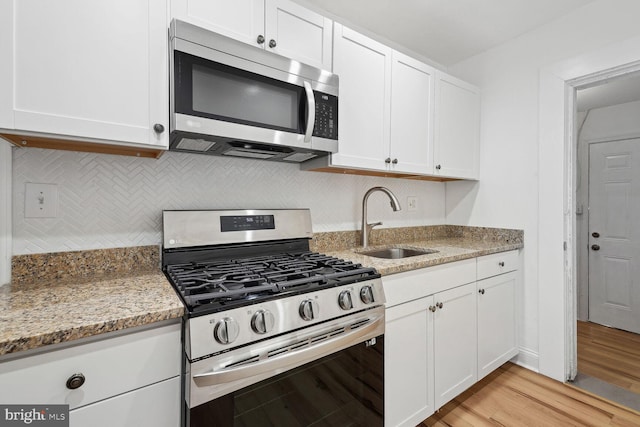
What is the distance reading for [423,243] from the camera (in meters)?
2.30

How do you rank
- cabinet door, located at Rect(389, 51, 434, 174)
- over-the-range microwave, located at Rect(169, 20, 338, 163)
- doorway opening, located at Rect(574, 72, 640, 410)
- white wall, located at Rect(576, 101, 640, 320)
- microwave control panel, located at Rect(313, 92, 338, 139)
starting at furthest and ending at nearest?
white wall, located at Rect(576, 101, 640, 320) < doorway opening, located at Rect(574, 72, 640, 410) < cabinet door, located at Rect(389, 51, 434, 174) < microwave control panel, located at Rect(313, 92, 338, 139) < over-the-range microwave, located at Rect(169, 20, 338, 163)

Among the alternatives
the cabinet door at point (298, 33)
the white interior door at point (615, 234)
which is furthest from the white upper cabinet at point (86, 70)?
the white interior door at point (615, 234)

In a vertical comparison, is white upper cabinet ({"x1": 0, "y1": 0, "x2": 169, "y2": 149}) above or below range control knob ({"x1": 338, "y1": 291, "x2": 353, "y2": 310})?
above

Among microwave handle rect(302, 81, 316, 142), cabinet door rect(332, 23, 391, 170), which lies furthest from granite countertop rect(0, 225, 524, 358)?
microwave handle rect(302, 81, 316, 142)

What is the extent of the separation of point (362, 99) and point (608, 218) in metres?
3.03

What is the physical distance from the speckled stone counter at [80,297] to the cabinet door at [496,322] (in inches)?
72.2

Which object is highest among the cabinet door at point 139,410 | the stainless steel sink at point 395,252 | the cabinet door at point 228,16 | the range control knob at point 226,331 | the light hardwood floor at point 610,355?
the cabinet door at point 228,16

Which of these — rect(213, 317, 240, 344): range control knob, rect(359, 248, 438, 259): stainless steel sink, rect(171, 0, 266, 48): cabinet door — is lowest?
rect(213, 317, 240, 344): range control knob

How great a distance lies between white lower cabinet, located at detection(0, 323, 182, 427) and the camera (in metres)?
0.70

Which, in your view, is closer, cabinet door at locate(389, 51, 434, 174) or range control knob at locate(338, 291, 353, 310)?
range control knob at locate(338, 291, 353, 310)

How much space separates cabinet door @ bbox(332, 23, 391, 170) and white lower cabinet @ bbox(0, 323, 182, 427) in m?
1.13

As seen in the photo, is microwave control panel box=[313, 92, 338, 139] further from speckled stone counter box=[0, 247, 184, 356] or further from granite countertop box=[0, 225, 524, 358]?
speckled stone counter box=[0, 247, 184, 356]

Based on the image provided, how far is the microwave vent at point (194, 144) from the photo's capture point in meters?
1.23

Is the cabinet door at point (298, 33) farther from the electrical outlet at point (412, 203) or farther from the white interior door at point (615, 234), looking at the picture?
the white interior door at point (615, 234)
